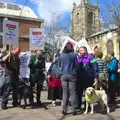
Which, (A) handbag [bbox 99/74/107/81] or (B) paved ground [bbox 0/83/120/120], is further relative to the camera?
(A) handbag [bbox 99/74/107/81]

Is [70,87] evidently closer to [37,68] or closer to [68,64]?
[68,64]

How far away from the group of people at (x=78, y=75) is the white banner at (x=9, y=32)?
1.66 meters

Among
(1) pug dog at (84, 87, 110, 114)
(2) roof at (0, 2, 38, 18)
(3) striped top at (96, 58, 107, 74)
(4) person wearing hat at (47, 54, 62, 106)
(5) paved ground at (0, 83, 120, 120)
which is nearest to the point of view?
(5) paved ground at (0, 83, 120, 120)

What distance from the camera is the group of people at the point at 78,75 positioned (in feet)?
27.4

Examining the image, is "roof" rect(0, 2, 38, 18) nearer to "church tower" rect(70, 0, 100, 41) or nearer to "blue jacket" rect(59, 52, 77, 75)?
"church tower" rect(70, 0, 100, 41)

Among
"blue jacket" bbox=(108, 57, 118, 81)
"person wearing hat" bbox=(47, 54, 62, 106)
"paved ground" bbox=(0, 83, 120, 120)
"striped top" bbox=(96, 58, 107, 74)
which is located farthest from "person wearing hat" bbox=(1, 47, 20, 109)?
"blue jacket" bbox=(108, 57, 118, 81)

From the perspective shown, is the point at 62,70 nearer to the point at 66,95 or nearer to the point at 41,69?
the point at 66,95

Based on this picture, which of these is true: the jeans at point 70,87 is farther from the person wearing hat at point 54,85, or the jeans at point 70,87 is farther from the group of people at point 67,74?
the person wearing hat at point 54,85

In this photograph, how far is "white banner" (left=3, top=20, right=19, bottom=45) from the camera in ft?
33.5

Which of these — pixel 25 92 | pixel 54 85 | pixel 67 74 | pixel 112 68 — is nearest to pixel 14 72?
pixel 25 92

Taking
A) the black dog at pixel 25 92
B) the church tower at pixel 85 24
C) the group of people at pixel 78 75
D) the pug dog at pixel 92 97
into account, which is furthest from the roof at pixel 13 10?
the pug dog at pixel 92 97

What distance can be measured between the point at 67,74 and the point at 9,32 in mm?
3125

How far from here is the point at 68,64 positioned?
8328 mm

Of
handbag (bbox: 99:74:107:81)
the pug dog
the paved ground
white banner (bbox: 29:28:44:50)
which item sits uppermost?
white banner (bbox: 29:28:44:50)
